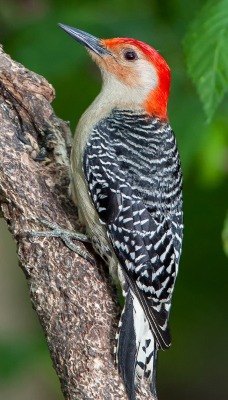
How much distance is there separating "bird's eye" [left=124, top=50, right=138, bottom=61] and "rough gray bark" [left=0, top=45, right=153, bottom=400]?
0.72 m

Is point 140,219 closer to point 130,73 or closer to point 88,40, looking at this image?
point 130,73

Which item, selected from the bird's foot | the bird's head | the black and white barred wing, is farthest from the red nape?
the bird's foot

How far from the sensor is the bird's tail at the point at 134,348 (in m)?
4.89

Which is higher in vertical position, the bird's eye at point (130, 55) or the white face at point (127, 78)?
the bird's eye at point (130, 55)

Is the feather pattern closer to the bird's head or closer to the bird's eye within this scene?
the bird's head

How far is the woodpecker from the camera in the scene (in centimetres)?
529

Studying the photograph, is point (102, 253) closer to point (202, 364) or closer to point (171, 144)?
point (171, 144)

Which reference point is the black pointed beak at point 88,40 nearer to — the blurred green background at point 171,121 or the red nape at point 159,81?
the red nape at point 159,81

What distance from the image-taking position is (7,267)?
1012cm

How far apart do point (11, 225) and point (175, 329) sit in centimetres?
563

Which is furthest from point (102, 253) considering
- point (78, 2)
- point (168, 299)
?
point (78, 2)

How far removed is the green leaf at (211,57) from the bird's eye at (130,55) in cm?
89

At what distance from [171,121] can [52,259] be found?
1821 mm

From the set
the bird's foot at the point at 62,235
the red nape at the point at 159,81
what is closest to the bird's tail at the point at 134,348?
the bird's foot at the point at 62,235
